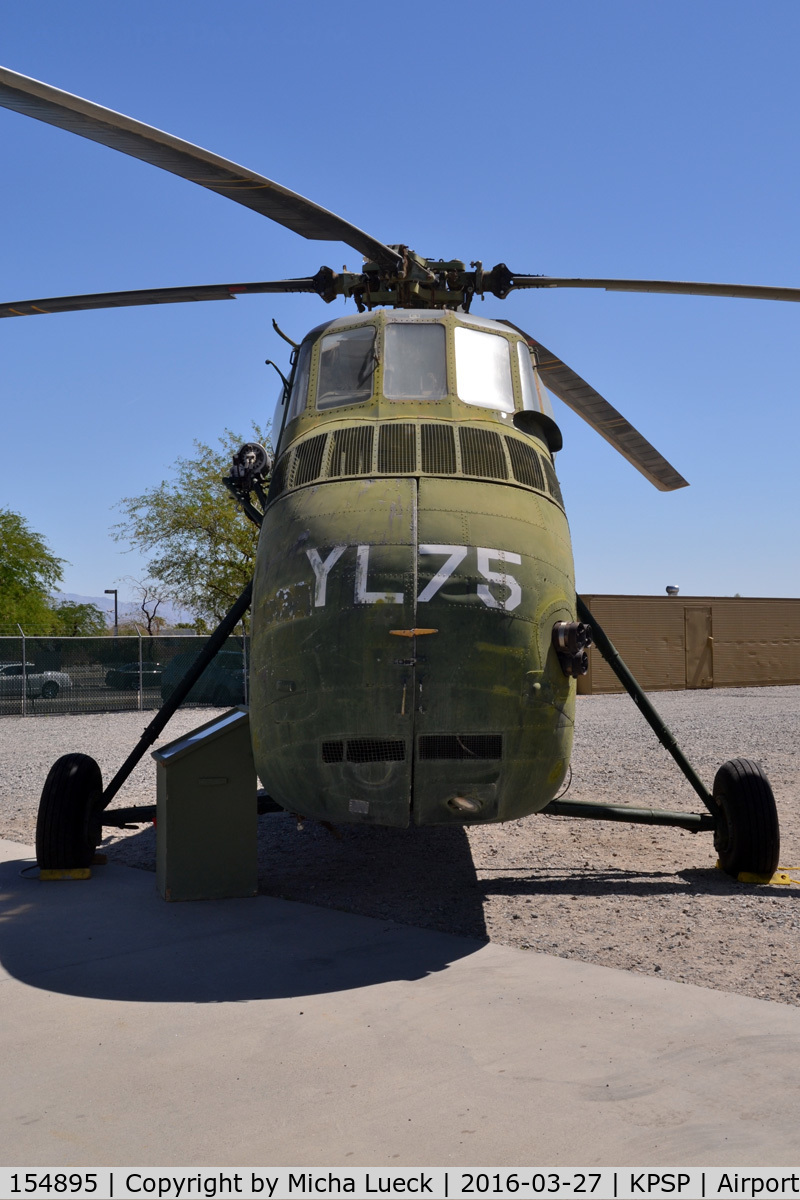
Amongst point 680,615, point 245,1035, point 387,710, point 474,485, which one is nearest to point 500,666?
point 387,710

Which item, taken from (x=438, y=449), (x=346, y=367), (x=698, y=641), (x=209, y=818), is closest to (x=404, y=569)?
(x=438, y=449)

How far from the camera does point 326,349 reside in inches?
239

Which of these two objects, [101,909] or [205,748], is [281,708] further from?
[101,909]

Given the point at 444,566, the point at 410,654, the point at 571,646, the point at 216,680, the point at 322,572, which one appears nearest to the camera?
the point at 410,654

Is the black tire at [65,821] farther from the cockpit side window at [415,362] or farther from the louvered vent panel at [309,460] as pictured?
the cockpit side window at [415,362]

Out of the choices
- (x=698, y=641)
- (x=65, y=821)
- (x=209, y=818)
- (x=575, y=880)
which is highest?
(x=698, y=641)

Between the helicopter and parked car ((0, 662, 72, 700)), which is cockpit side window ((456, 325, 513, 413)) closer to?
the helicopter

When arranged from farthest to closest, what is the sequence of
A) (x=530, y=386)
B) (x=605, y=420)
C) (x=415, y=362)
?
(x=605, y=420)
(x=530, y=386)
(x=415, y=362)

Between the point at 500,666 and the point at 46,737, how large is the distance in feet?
48.3

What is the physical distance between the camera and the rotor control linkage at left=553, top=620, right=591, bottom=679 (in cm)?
469

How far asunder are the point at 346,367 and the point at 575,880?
3.57 metres

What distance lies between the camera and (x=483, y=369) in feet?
19.3

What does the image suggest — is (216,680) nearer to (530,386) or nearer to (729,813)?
(729,813)

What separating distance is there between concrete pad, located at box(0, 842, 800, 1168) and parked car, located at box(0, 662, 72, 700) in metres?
18.3
